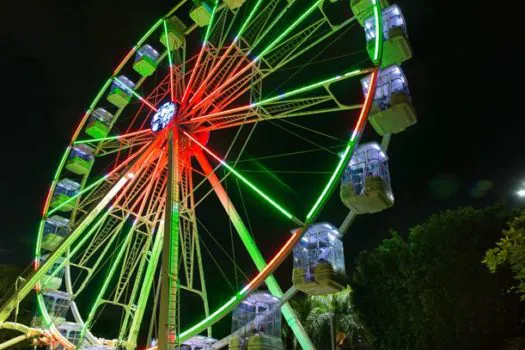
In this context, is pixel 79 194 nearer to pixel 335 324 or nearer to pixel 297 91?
pixel 297 91

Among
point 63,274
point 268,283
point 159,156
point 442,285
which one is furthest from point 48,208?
point 442,285

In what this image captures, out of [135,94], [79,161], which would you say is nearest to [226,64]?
[135,94]

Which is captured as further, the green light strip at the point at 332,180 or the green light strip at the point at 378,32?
the green light strip at the point at 378,32

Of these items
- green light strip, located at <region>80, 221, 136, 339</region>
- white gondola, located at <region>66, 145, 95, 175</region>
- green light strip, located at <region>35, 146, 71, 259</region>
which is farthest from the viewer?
white gondola, located at <region>66, 145, 95, 175</region>

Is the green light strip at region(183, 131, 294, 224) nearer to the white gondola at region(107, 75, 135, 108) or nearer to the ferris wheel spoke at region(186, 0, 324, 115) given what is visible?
the ferris wheel spoke at region(186, 0, 324, 115)

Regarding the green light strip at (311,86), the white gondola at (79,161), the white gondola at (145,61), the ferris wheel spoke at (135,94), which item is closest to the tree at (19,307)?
the white gondola at (79,161)

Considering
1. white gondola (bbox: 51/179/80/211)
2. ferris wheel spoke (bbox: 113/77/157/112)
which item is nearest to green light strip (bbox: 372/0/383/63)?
ferris wheel spoke (bbox: 113/77/157/112)

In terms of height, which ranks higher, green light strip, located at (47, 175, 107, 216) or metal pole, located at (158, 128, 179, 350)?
green light strip, located at (47, 175, 107, 216)

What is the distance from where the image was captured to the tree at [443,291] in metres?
14.2

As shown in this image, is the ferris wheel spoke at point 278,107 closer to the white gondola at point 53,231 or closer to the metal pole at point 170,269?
the metal pole at point 170,269

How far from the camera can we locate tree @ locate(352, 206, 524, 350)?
14.2 m

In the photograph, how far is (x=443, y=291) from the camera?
14.9m

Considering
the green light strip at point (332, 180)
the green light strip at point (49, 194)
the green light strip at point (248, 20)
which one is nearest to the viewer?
the green light strip at point (332, 180)

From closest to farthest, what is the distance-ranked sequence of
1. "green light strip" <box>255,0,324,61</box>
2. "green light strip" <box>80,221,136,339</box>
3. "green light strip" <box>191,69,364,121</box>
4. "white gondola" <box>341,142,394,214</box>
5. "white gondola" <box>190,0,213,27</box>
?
"white gondola" <box>341,142,394,214</box> < "green light strip" <box>191,69,364,121</box> < "green light strip" <box>255,0,324,61</box> < "green light strip" <box>80,221,136,339</box> < "white gondola" <box>190,0,213,27</box>
